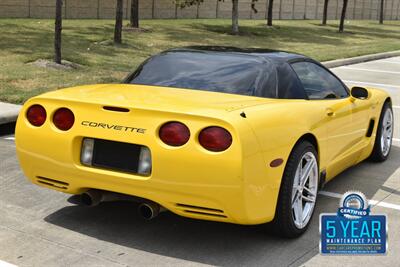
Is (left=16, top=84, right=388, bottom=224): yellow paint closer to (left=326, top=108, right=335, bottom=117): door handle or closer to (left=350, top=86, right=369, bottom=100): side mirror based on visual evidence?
(left=326, top=108, right=335, bottom=117): door handle

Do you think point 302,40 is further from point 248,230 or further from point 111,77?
point 248,230

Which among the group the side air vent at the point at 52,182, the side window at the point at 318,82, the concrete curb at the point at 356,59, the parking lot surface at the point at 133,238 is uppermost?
the side window at the point at 318,82

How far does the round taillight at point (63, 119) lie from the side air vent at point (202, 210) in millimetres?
949

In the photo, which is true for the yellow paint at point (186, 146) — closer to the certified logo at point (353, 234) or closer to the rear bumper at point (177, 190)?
the rear bumper at point (177, 190)

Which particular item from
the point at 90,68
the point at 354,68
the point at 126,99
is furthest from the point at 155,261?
the point at 354,68

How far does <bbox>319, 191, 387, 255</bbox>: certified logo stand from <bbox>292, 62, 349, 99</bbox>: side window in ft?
4.07

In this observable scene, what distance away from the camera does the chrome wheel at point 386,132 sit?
253 inches

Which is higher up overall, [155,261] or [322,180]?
[322,180]

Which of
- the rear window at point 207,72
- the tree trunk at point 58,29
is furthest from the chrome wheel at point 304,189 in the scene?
the tree trunk at point 58,29

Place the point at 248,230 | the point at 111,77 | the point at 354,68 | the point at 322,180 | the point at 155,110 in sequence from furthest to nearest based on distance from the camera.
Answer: the point at 354,68 → the point at 111,77 → the point at 322,180 → the point at 248,230 → the point at 155,110

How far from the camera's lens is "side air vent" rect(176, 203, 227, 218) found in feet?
12.3

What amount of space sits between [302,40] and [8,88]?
18025mm

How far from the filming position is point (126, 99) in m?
4.10

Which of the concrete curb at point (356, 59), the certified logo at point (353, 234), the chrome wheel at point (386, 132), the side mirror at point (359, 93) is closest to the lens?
the certified logo at point (353, 234)
